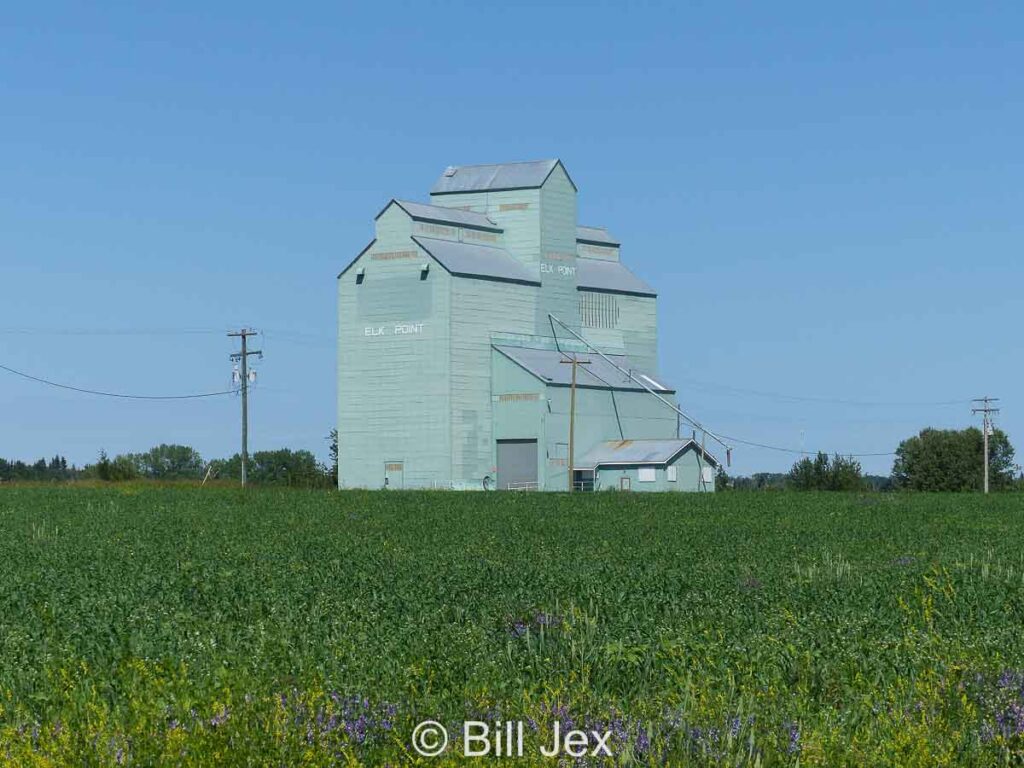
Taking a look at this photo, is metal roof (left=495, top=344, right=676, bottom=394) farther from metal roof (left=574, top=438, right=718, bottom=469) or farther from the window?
metal roof (left=574, top=438, right=718, bottom=469)

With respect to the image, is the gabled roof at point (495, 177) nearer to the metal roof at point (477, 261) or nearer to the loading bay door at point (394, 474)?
the metal roof at point (477, 261)

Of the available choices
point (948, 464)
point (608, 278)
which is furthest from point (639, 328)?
point (948, 464)

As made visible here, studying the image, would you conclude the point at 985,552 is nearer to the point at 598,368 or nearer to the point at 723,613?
the point at 723,613

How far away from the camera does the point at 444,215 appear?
281 ft

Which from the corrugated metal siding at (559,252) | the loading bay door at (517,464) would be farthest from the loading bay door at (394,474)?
the corrugated metal siding at (559,252)

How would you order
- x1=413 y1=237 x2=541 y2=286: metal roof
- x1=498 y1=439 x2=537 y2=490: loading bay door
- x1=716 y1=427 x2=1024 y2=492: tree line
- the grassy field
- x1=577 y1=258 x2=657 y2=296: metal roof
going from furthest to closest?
x1=716 y1=427 x2=1024 y2=492: tree line < x1=577 y1=258 x2=657 y2=296: metal roof < x1=413 y1=237 x2=541 y2=286: metal roof < x1=498 y1=439 x2=537 y2=490: loading bay door < the grassy field

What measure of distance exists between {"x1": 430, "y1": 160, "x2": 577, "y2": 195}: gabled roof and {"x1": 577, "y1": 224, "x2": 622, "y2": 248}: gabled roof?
5416mm

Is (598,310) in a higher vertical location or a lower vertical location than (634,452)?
higher

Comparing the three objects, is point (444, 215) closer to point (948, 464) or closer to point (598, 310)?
point (598, 310)

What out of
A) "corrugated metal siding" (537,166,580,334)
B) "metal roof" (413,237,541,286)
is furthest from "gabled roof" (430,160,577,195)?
"metal roof" (413,237,541,286)

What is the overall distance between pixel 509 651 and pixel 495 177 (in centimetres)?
8032

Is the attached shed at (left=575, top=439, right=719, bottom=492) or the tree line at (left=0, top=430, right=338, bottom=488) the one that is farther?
the tree line at (left=0, top=430, right=338, bottom=488)

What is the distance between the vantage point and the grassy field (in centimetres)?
948

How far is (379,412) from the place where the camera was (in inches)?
3211
